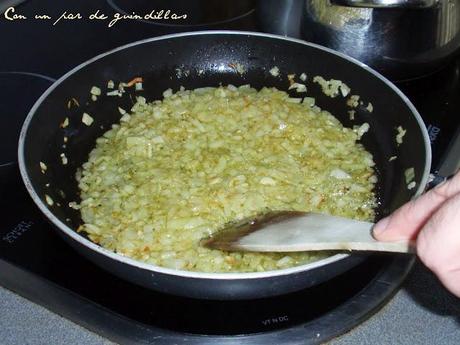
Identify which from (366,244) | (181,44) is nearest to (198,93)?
(181,44)

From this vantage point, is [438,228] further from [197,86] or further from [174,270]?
[197,86]

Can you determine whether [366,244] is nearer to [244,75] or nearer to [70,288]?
[70,288]

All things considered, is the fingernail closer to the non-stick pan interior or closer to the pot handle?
the non-stick pan interior

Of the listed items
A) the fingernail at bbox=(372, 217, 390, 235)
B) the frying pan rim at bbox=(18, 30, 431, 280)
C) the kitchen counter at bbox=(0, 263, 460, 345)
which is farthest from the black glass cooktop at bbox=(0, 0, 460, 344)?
the fingernail at bbox=(372, 217, 390, 235)

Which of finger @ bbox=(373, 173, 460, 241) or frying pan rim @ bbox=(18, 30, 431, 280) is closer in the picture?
finger @ bbox=(373, 173, 460, 241)

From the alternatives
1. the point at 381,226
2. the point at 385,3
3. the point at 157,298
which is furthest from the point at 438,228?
the point at 385,3

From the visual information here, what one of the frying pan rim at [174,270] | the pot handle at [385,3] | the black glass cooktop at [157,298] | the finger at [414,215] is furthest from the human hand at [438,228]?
the pot handle at [385,3]
